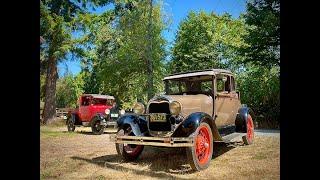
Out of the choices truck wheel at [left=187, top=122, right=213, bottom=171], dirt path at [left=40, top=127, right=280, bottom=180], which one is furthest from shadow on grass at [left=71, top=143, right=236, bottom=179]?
truck wheel at [left=187, top=122, right=213, bottom=171]

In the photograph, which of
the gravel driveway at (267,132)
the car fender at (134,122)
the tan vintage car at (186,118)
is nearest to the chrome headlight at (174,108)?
the tan vintage car at (186,118)

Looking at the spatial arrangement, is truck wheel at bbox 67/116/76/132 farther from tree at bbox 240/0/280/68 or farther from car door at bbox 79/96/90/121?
tree at bbox 240/0/280/68

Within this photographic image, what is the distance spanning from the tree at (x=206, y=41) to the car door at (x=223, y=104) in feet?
2.46

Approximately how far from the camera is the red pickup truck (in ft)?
11.1

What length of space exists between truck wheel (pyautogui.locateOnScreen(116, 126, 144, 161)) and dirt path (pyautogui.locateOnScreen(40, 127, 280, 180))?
7 cm

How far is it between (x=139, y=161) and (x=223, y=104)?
48.9 inches

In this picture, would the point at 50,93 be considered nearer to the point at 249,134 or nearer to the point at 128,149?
the point at 128,149

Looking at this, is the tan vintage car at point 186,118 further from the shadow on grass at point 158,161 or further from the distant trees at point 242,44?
the distant trees at point 242,44

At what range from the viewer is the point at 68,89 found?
3.32 meters

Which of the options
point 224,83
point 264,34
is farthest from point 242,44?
point 224,83
